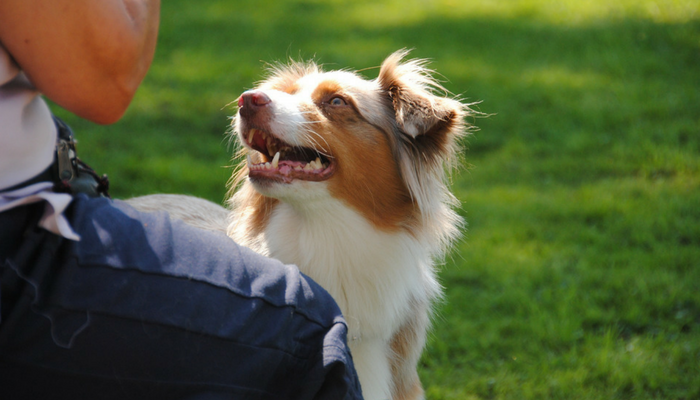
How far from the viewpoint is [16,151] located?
141cm

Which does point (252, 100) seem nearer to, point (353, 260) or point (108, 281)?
point (353, 260)

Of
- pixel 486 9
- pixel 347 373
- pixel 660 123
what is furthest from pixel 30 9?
pixel 486 9

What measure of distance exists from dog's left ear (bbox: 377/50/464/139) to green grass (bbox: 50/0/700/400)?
1.37 metres

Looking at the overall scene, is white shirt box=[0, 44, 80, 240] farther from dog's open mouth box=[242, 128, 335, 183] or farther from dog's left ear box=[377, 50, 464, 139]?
dog's left ear box=[377, 50, 464, 139]

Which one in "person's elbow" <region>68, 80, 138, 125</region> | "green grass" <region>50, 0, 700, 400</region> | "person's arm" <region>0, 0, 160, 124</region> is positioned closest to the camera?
"person's arm" <region>0, 0, 160, 124</region>

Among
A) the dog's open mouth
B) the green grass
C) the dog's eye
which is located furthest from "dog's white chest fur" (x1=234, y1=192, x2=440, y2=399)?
the green grass

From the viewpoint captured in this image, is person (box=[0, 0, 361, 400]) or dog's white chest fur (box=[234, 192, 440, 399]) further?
dog's white chest fur (box=[234, 192, 440, 399])

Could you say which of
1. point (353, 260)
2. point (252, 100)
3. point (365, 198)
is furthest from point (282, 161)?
point (353, 260)

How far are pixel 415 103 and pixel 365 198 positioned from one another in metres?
0.42

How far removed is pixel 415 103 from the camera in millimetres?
2570

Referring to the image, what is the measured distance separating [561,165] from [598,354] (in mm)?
2347

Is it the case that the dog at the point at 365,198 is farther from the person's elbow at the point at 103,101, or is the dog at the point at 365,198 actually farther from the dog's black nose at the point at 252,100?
the person's elbow at the point at 103,101

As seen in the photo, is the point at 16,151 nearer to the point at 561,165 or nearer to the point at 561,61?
the point at 561,165

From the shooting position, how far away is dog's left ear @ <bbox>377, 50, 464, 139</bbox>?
2.50 m
